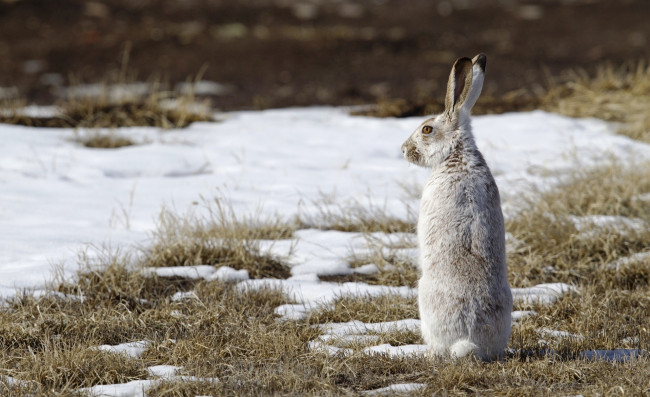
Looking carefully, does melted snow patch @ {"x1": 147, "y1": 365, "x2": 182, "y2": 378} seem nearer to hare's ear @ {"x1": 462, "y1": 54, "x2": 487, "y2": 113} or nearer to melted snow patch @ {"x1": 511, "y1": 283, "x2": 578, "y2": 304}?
hare's ear @ {"x1": 462, "y1": 54, "x2": 487, "y2": 113}

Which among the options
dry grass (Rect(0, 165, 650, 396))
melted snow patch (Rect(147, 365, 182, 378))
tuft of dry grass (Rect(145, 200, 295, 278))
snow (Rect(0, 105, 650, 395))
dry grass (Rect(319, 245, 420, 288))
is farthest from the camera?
tuft of dry grass (Rect(145, 200, 295, 278))

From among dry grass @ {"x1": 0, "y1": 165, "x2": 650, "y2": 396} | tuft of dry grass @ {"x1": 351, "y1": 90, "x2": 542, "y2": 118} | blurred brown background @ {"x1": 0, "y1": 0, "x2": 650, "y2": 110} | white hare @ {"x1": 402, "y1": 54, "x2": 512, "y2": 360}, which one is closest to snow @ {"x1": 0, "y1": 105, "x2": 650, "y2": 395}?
dry grass @ {"x1": 0, "y1": 165, "x2": 650, "y2": 396}

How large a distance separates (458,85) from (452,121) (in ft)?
0.69

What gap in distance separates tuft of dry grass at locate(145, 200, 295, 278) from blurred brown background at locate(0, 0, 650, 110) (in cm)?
506

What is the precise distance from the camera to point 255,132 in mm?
9148

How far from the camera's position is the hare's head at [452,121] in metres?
4.32

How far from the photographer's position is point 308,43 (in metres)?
15.3

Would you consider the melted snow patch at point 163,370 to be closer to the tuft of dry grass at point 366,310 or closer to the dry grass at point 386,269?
the tuft of dry grass at point 366,310

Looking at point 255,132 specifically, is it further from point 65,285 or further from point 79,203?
point 65,285

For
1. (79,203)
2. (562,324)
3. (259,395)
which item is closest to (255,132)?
(79,203)

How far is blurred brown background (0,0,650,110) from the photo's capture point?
1284 centimetres

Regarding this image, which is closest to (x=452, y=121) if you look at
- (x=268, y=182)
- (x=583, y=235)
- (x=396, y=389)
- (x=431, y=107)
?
(x=396, y=389)

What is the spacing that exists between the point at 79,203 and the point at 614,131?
234 inches

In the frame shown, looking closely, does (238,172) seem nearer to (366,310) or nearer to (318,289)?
(318,289)
